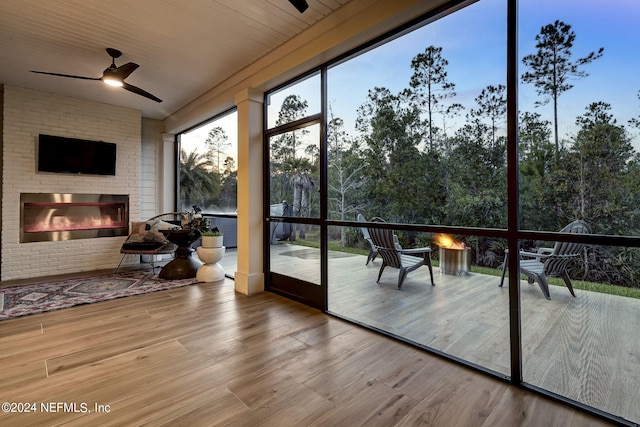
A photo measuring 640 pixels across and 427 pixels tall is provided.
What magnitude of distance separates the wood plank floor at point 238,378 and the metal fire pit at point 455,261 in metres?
0.66

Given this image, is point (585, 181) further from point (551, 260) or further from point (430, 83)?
point (430, 83)

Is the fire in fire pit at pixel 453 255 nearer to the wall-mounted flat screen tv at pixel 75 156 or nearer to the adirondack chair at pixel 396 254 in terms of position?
the adirondack chair at pixel 396 254

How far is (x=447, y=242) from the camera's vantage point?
2.22 m

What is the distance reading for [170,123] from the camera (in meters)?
5.57

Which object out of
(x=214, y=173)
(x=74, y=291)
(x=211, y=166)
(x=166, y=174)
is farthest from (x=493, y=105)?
(x=166, y=174)

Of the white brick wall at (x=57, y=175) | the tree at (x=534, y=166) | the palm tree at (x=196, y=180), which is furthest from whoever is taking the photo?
the palm tree at (x=196, y=180)

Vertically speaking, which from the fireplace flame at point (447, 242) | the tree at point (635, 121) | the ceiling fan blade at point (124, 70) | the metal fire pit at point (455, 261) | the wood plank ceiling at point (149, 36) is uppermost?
the wood plank ceiling at point (149, 36)

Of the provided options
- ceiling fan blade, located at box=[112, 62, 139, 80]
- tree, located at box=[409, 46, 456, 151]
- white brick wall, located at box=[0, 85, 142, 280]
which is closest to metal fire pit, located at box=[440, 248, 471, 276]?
tree, located at box=[409, 46, 456, 151]

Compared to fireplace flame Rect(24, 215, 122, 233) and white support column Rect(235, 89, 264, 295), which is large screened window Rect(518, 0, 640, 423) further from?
fireplace flame Rect(24, 215, 122, 233)

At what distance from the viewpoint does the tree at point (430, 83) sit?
219 cm

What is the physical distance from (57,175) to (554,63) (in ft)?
20.2

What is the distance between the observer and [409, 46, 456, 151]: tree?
7.18ft

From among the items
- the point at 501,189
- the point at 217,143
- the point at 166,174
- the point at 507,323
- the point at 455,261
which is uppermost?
the point at 217,143

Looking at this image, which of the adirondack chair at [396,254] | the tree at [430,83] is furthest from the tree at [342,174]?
the tree at [430,83]
